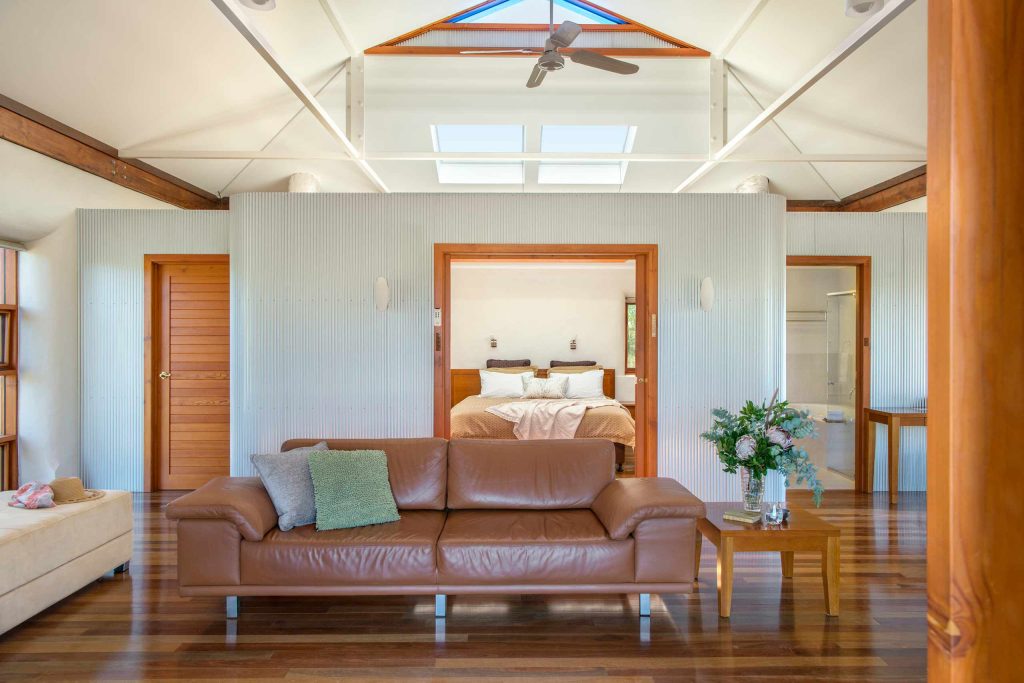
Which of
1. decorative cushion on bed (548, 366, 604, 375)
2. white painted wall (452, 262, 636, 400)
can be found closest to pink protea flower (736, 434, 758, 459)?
decorative cushion on bed (548, 366, 604, 375)

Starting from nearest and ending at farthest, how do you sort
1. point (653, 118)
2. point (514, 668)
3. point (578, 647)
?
point (514, 668)
point (578, 647)
point (653, 118)

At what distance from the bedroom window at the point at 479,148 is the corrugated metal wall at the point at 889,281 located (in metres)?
3.13

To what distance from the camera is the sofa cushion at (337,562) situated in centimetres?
295

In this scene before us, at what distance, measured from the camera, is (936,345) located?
701mm

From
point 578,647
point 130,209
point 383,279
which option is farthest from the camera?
point 130,209

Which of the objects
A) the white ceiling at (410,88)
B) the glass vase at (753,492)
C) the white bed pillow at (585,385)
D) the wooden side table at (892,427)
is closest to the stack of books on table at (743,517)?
the glass vase at (753,492)

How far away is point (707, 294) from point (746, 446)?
82.4 inches

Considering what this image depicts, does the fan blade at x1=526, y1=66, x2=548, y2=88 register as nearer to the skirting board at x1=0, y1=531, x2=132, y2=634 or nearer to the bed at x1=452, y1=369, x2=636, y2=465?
the bed at x1=452, y1=369, x2=636, y2=465

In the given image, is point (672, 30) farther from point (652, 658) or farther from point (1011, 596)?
point (1011, 596)

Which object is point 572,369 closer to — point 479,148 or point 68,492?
point 479,148

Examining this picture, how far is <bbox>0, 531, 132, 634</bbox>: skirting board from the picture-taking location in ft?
9.23

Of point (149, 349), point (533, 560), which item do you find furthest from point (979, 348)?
point (149, 349)

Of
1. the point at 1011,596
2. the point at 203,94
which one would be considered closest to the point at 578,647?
the point at 1011,596

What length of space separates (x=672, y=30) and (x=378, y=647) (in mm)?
5887
